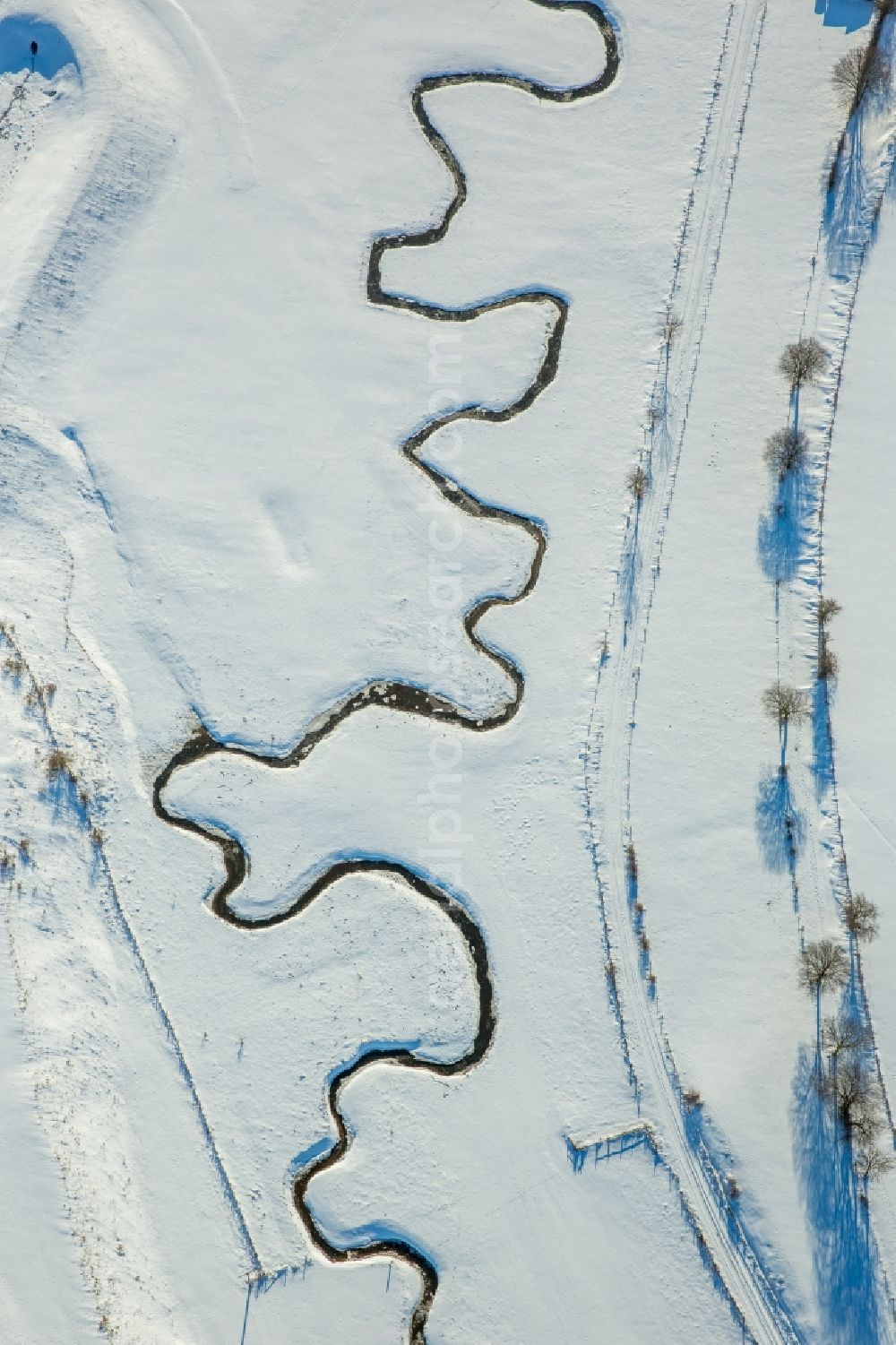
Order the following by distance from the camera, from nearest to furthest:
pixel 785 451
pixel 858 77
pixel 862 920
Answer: pixel 862 920 < pixel 785 451 < pixel 858 77

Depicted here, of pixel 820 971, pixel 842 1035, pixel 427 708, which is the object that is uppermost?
pixel 427 708

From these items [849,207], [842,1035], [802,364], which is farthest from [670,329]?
[842,1035]

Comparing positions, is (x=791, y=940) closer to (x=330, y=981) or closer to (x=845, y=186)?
(x=330, y=981)

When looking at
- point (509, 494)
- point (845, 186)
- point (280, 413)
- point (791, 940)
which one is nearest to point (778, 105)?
point (845, 186)

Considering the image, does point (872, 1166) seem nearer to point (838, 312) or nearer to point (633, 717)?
point (633, 717)

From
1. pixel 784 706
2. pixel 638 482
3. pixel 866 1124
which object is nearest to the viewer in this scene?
pixel 866 1124

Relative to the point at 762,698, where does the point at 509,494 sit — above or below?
above

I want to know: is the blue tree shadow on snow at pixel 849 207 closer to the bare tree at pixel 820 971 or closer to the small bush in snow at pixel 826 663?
the small bush in snow at pixel 826 663
